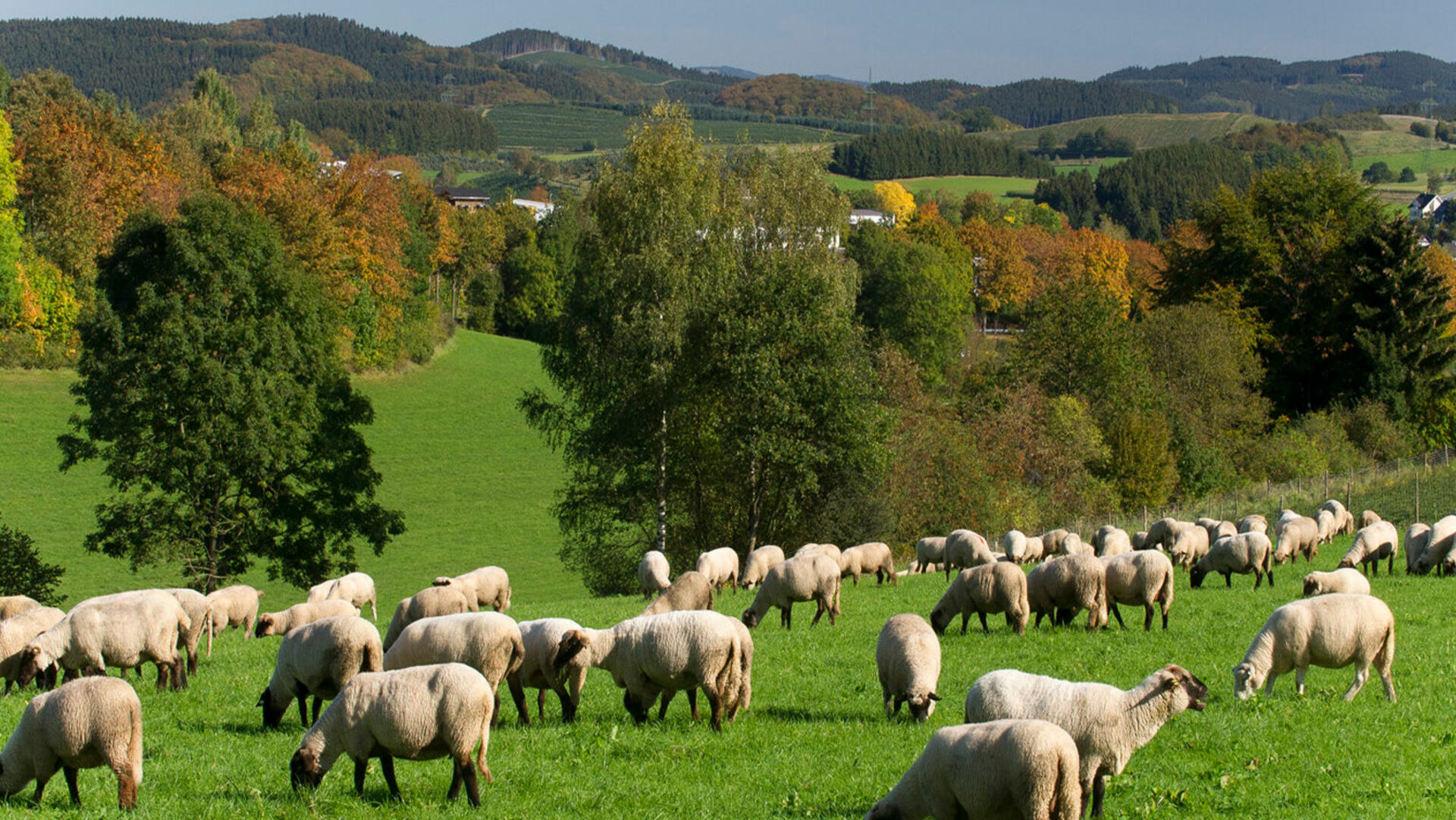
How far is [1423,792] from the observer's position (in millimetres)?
11164

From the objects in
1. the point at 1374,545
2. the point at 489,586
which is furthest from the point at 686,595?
the point at 1374,545

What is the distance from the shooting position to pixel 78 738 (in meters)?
11.6

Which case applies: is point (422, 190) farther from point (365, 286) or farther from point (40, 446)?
point (40, 446)

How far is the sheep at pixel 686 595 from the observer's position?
20797mm

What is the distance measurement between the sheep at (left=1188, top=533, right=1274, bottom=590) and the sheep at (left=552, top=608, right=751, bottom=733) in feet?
55.1

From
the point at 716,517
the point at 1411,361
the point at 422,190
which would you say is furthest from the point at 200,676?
the point at 422,190

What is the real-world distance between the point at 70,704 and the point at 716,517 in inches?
1372

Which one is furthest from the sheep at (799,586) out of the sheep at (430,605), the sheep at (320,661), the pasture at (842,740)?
the sheep at (320,661)

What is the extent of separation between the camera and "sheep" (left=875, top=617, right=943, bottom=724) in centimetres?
1459

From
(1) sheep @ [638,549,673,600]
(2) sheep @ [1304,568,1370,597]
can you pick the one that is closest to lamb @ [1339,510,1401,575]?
(2) sheep @ [1304,568,1370,597]

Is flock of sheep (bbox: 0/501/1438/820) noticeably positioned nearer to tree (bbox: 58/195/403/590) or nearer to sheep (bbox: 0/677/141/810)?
sheep (bbox: 0/677/141/810)

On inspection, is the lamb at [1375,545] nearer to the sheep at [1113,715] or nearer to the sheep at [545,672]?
the sheep at [1113,715]

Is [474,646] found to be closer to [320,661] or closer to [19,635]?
[320,661]

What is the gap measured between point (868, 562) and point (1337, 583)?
13.5 m
